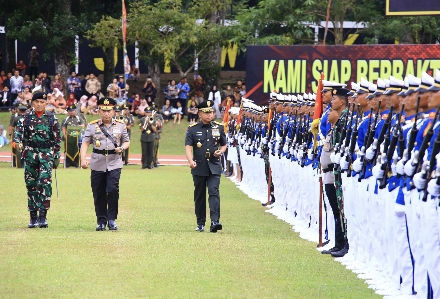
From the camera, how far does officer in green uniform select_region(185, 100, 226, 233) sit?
591 inches

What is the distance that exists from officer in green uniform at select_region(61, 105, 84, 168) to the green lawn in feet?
27.5

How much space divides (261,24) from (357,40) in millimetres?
5930

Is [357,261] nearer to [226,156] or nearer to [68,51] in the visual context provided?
[226,156]

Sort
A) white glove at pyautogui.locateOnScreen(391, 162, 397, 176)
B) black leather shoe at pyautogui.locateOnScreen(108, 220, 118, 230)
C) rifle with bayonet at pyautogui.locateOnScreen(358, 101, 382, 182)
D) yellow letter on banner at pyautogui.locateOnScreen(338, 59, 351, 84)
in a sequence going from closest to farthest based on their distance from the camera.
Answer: white glove at pyautogui.locateOnScreen(391, 162, 397, 176) → rifle with bayonet at pyautogui.locateOnScreen(358, 101, 382, 182) → black leather shoe at pyautogui.locateOnScreen(108, 220, 118, 230) → yellow letter on banner at pyautogui.locateOnScreen(338, 59, 351, 84)

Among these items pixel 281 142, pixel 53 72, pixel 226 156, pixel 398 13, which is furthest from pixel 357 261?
pixel 53 72

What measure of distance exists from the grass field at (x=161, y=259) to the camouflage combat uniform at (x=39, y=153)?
0.54 m

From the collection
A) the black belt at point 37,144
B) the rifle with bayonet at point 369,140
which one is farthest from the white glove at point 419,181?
the black belt at point 37,144

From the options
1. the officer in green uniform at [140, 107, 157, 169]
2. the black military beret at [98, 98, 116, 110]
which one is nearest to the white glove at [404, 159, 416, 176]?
the black military beret at [98, 98, 116, 110]

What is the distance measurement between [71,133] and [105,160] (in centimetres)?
1808

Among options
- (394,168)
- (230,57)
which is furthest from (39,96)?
(230,57)

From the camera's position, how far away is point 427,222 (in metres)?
8.52

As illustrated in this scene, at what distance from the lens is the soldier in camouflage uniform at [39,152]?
15.0 metres

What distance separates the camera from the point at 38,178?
15039 mm

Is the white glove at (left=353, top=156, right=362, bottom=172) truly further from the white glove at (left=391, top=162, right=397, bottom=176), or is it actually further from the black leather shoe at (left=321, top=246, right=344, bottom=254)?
the black leather shoe at (left=321, top=246, right=344, bottom=254)
